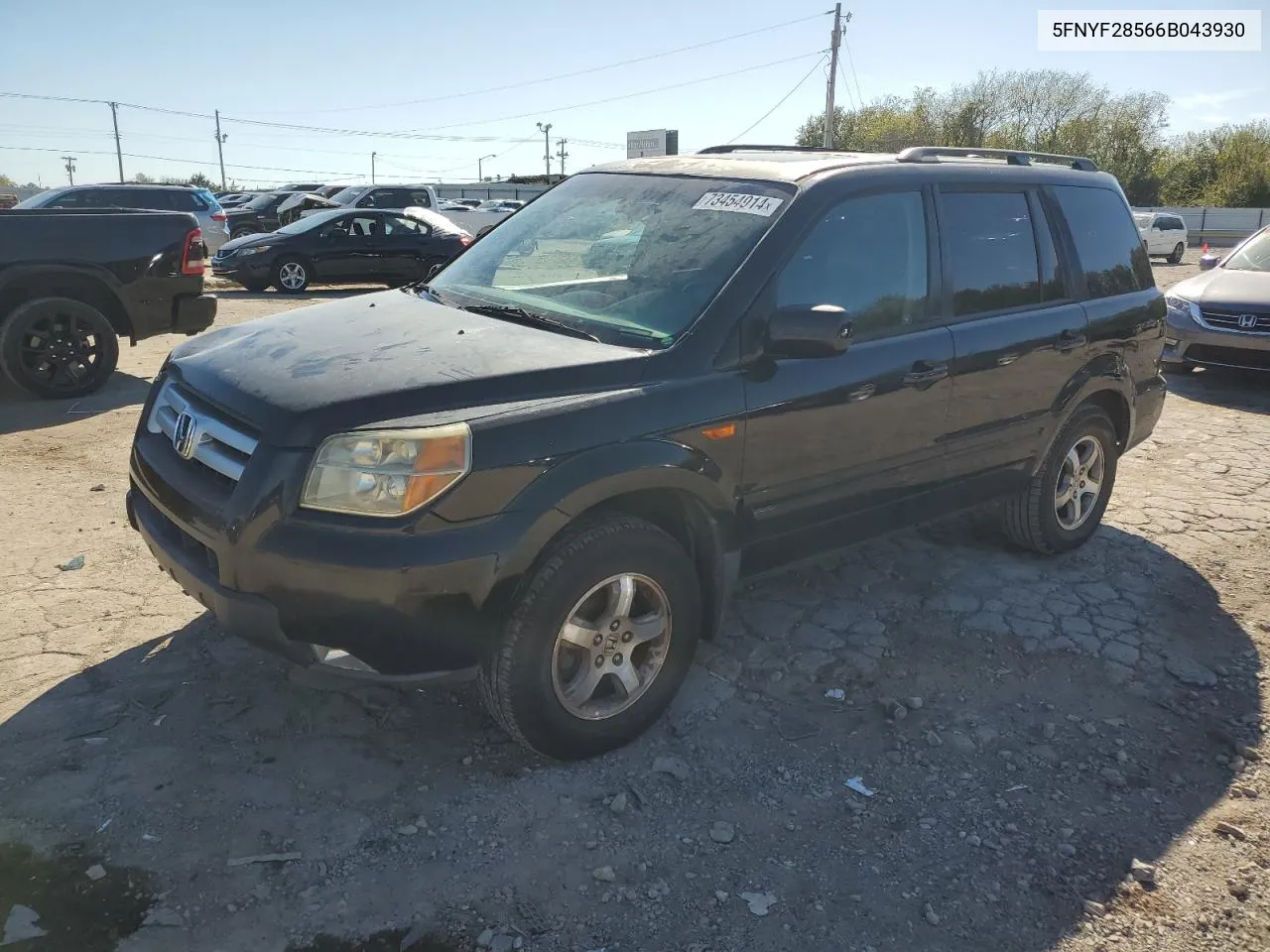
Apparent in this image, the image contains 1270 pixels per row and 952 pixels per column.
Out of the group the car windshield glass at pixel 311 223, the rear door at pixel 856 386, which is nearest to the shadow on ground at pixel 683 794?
the rear door at pixel 856 386

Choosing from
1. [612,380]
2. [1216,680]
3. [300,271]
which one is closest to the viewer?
[612,380]

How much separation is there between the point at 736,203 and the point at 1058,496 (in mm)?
2495

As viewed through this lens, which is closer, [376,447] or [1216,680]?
[376,447]

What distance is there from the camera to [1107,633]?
4.16 metres

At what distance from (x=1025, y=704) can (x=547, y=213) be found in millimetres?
2774

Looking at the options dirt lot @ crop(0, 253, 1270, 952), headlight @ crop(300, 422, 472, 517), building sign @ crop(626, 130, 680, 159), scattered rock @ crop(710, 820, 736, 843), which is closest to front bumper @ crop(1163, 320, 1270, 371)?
dirt lot @ crop(0, 253, 1270, 952)

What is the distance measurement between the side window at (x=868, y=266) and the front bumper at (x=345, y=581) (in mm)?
1451

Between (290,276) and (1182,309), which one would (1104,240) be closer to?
(1182,309)

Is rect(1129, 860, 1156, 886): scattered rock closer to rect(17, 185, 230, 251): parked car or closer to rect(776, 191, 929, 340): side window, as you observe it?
rect(776, 191, 929, 340): side window

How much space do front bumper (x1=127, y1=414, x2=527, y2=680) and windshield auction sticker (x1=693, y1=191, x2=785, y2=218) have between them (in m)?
1.51

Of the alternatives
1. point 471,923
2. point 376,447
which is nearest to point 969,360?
point 376,447

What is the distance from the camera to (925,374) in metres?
3.76

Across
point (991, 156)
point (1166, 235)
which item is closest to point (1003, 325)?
point (991, 156)

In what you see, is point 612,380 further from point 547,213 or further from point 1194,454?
point 1194,454
